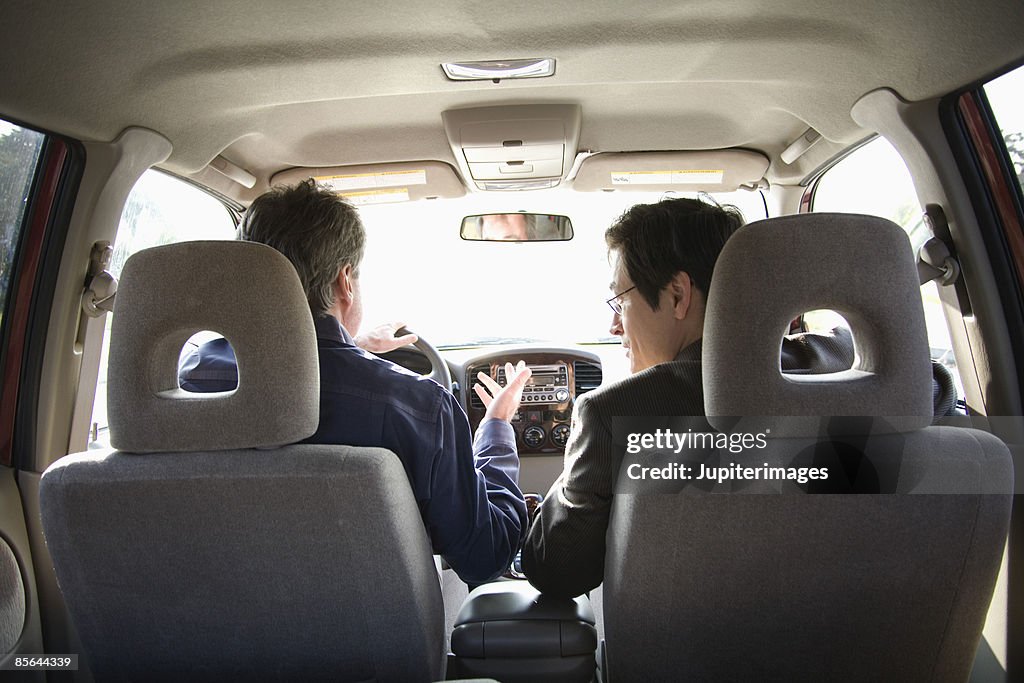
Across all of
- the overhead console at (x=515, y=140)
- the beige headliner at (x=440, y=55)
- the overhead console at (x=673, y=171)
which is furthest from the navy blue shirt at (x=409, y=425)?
the overhead console at (x=673, y=171)

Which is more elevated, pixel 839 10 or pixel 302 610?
pixel 839 10

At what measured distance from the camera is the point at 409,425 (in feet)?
4.95

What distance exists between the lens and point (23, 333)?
6.91 feet

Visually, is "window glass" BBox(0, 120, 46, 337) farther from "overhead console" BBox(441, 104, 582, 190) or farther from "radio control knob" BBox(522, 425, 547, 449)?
"radio control knob" BBox(522, 425, 547, 449)

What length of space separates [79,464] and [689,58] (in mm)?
1977

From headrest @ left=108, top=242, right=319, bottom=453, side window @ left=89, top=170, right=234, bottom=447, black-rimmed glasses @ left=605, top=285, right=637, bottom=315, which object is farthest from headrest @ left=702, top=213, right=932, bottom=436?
side window @ left=89, top=170, right=234, bottom=447

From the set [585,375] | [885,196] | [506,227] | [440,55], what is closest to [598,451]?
[440,55]

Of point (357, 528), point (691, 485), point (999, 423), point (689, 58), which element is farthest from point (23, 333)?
point (999, 423)

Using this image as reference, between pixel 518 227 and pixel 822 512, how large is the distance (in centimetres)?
260

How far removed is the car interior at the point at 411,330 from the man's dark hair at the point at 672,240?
177 mm

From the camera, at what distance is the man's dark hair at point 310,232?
1662 millimetres

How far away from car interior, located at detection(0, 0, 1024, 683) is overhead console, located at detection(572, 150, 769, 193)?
4.3 inches

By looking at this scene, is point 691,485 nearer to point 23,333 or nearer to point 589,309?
point 23,333

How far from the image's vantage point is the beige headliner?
5.46ft
